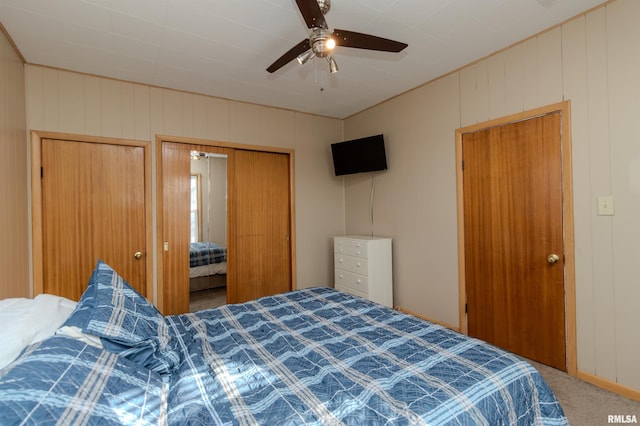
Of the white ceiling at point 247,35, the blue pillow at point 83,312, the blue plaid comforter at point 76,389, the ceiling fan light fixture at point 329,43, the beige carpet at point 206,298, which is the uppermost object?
the white ceiling at point 247,35

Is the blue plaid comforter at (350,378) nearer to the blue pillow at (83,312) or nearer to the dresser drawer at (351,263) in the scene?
the blue pillow at (83,312)

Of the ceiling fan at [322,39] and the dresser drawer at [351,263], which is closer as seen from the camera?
the ceiling fan at [322,39]

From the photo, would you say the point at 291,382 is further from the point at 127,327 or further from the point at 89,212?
the point at 89,212

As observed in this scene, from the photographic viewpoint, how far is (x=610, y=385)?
2.08 m

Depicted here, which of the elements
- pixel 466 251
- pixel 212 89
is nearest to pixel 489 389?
pixel 466 251

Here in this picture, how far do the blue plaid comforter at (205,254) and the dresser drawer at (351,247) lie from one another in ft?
4.53

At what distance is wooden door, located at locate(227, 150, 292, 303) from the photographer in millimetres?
3721

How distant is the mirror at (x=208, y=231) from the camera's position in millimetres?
3438

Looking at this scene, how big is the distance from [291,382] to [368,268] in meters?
2.34

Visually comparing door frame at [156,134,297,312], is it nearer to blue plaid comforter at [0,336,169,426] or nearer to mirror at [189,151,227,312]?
mirror at [189,151,227,312]

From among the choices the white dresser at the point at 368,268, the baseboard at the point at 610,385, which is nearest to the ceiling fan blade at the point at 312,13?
the white dresser at the point at 368,268

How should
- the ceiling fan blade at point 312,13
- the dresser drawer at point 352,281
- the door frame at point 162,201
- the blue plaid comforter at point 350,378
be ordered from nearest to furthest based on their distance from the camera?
the blue plaid comforter at point 350,378, the ceiling fan blade at point 312,13, the door frame at point 162,201, the dresser drawer at point 352,281

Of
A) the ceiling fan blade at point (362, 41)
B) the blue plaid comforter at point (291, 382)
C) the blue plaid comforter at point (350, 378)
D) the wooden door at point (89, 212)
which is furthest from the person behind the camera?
the wooden door at point (89, 212)

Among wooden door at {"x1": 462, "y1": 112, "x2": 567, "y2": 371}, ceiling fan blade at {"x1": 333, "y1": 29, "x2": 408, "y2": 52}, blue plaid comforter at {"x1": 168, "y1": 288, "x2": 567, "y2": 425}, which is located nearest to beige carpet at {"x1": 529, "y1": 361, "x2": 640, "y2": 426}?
wooden door at {"x1": 462, "y1": 112, "x2": 567, "y2": 371}
